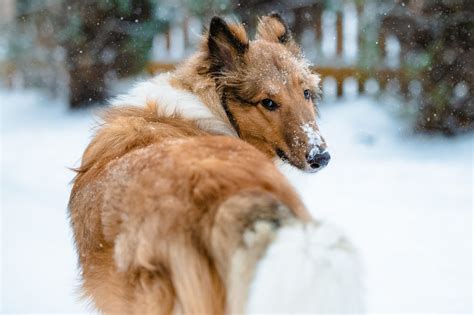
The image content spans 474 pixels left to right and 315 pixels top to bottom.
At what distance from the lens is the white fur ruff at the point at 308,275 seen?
1.83 metres

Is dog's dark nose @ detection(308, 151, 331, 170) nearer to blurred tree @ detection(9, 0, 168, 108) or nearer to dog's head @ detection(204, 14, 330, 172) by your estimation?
dog's head @ detection(204, 14, 330, 172)

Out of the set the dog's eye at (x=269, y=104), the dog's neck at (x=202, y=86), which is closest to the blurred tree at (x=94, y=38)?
the dog's neck at (x=202, y=86)

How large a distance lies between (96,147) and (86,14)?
967cm

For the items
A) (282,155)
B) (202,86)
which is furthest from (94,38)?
→ (282,155)

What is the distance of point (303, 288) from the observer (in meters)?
1.83

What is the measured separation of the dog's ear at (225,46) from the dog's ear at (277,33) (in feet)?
1.52

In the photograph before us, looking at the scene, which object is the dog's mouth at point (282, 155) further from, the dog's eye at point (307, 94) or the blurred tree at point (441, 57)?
the blurred tree at point (441, 57)

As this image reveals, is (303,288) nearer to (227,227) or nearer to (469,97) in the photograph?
(227,227)

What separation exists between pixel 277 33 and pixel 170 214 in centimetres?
239

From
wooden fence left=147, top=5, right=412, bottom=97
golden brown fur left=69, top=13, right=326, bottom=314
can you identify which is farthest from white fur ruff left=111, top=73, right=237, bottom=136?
wooden fence left=147, top=5, right=412, bottom=97

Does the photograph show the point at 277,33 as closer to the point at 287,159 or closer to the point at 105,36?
the point at 287,159

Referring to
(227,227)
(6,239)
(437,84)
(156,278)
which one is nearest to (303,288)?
(227,227)

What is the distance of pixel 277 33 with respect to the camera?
4.30 m

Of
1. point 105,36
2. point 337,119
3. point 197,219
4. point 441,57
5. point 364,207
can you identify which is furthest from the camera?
point 105,36
